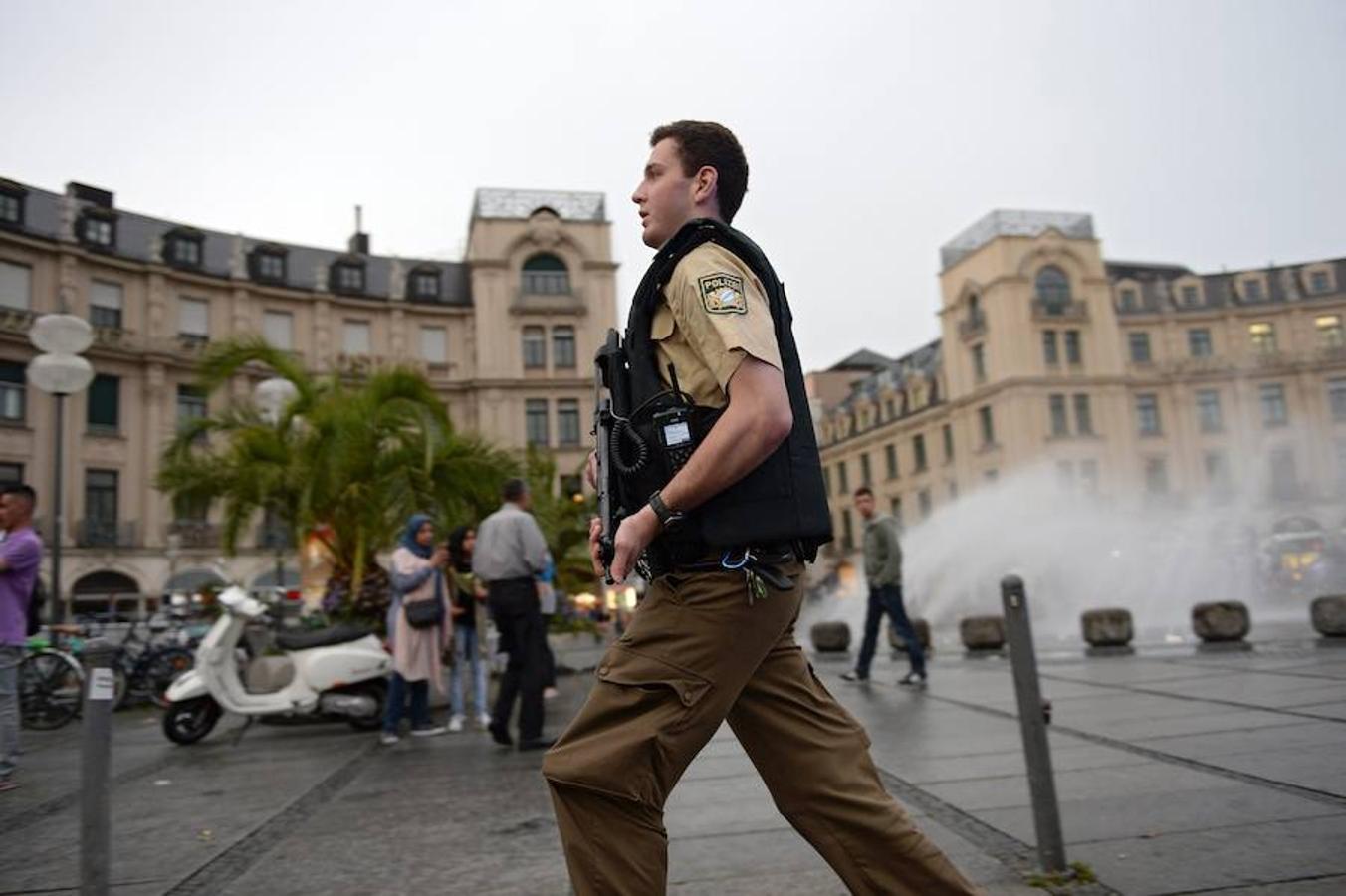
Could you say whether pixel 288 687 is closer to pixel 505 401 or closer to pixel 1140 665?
pixel 1140 665

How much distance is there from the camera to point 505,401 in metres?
42.3

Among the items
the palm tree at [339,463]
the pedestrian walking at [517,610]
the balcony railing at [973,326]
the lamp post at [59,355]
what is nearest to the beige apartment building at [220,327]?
the palm tree at [339,463]

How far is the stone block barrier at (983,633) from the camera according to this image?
11.7 m

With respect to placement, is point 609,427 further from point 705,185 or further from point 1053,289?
point 1053,289

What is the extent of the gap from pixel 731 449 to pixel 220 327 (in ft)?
132

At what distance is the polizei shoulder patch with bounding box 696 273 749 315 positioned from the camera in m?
1.98

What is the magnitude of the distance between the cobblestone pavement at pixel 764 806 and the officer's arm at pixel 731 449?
1.80 m

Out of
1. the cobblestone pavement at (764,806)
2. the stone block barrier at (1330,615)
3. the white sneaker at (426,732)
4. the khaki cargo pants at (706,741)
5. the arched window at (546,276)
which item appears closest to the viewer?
the khaki cargo pants at (706,741)

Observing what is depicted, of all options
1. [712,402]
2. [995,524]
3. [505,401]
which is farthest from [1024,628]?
[505,401]

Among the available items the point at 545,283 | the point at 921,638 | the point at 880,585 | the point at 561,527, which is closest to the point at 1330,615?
the point at 921,638

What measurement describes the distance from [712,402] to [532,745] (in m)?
5.04

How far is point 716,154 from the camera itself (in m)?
2.32

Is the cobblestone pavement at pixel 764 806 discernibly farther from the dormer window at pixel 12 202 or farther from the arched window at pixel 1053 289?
the arched window at pixel 1053 289

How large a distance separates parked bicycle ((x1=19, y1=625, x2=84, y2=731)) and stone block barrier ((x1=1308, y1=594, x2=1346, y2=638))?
12532 millimetres
